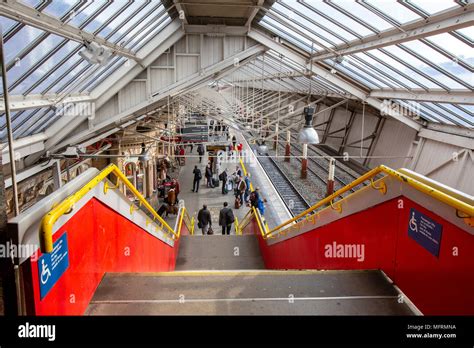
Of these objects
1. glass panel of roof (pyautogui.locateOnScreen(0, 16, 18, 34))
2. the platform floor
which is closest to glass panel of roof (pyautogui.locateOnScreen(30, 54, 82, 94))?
glass panel of roof (pyautogui.locateOnScreen(0, 16, 18, 34))

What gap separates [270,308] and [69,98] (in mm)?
7176

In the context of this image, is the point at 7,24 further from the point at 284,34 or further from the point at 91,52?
the point at 284,34

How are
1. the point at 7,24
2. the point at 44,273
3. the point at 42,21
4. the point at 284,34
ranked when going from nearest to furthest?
1. the point at 44,273
2. the point at 7,24
3. the point at 42,21
4. the point at 284,34

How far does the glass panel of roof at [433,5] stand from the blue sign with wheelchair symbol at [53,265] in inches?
225

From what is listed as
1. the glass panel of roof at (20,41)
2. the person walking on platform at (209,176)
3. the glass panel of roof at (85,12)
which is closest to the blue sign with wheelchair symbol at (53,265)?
the glass panel of roof at (20,41)

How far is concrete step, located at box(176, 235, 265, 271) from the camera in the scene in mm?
8102

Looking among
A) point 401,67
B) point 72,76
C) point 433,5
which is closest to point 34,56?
point 72,76

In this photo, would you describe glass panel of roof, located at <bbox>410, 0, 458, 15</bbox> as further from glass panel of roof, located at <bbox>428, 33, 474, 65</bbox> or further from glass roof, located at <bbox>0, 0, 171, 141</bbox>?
glass roof, located at <bbox>0, 0, 171, 141</bbox>

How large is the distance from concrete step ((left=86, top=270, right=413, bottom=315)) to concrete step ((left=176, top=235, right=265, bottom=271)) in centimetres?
431

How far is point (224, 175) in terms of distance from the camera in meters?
17.3

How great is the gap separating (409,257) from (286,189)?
616 inches

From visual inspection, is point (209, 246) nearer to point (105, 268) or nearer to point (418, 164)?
point (105, 268)

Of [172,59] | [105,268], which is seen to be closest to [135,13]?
[172,59]

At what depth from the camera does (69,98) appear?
27.8 feet
